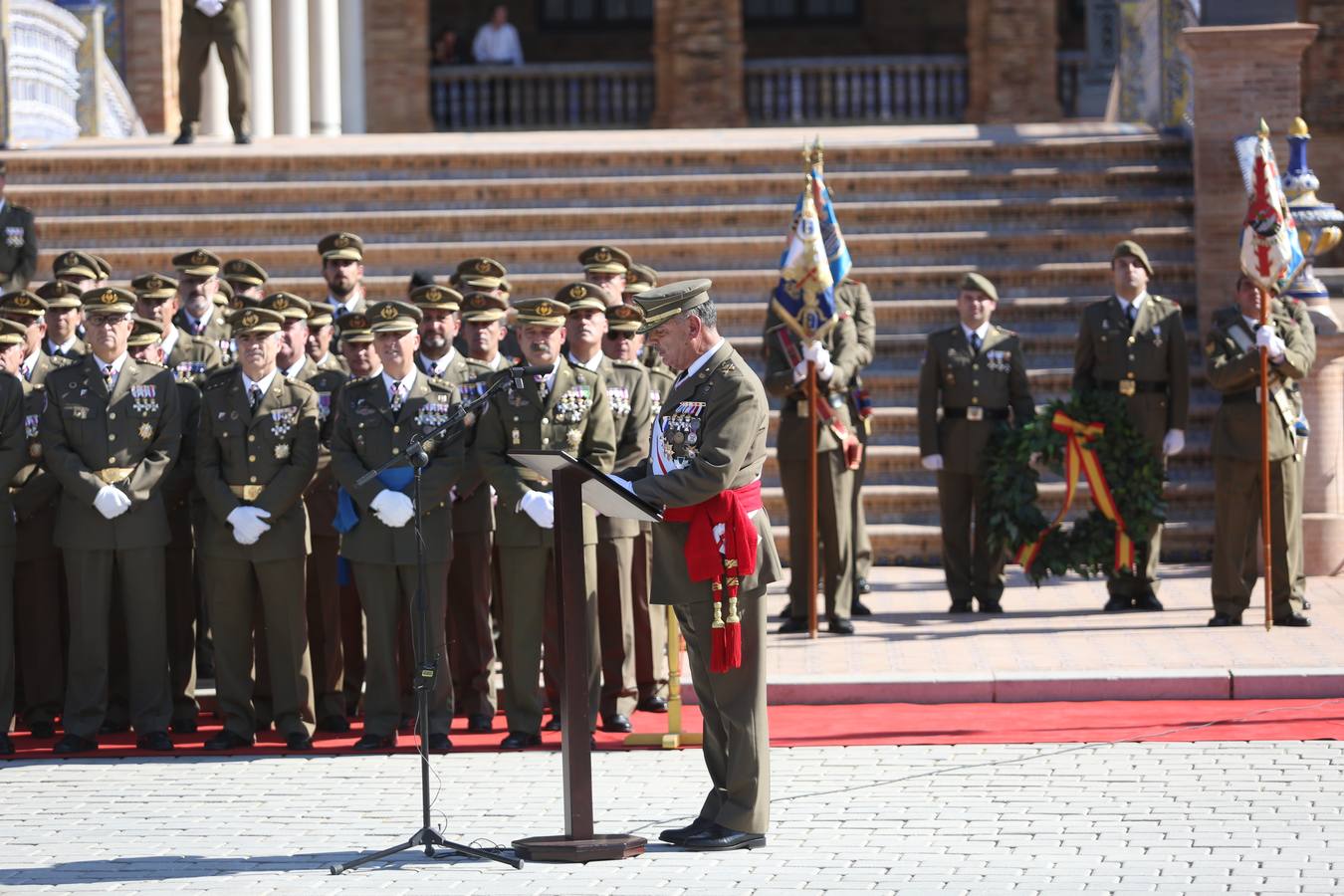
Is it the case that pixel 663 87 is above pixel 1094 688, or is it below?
above

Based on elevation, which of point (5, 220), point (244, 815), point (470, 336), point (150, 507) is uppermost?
point (5, 220)

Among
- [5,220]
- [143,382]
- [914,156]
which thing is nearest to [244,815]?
[143,382]

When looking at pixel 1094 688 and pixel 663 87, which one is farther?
pixel 663 87

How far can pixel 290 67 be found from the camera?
2438 centimetres

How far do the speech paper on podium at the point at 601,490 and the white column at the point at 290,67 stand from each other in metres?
17.0

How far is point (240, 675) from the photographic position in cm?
1019

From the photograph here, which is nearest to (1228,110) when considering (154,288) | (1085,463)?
(1085,463)

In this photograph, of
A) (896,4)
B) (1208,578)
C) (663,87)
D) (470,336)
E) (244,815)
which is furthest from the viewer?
(896,4)

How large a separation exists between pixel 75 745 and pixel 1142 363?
6.52 metres

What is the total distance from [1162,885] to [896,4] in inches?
971

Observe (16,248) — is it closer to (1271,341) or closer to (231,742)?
(231,742)

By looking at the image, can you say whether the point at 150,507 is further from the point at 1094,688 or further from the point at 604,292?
the point at 1094,688

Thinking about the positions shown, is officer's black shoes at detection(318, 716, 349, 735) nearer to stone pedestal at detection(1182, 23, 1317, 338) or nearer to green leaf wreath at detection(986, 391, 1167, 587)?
green leaf wreath at detection(986, 391, 1167, 587)

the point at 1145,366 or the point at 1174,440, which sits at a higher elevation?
the point at 1145,366
